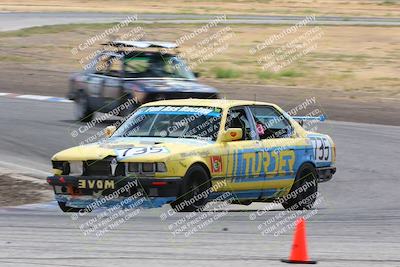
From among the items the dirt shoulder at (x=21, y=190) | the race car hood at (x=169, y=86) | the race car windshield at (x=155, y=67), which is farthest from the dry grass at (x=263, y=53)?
the dirt shoulder at (x=21, y=190)

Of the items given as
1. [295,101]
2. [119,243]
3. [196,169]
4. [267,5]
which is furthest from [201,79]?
[267,5]

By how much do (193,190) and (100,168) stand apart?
100 centimetres

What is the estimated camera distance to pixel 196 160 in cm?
1152

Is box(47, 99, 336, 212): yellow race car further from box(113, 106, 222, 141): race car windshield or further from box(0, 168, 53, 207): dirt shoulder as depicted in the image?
box(0, 168, 53, 207): dirt shoulder

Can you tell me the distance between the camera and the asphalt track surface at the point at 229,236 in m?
8.86

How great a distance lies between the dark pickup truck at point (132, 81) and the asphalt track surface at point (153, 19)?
25392 mm

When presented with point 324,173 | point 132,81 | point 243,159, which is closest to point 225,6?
point 132,81

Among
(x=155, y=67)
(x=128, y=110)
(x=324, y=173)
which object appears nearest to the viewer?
(x=324, y=173)

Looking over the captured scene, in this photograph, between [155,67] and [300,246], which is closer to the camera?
[300,246]

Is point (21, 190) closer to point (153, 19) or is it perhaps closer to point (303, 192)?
point (303, 192)

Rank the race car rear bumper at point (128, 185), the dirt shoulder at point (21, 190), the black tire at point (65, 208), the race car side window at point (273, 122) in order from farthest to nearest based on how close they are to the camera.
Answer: the race car side window at point (273, 122) → the dirt shoulder at point (21, 190) → the black tire at point (65, 208) → the race car rear bumper at point (128, 185)

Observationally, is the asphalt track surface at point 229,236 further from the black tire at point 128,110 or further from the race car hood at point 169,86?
the race car hood at point 169,86

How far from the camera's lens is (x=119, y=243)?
964cm

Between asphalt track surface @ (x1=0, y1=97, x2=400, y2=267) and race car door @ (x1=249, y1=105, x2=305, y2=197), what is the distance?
0.34m
